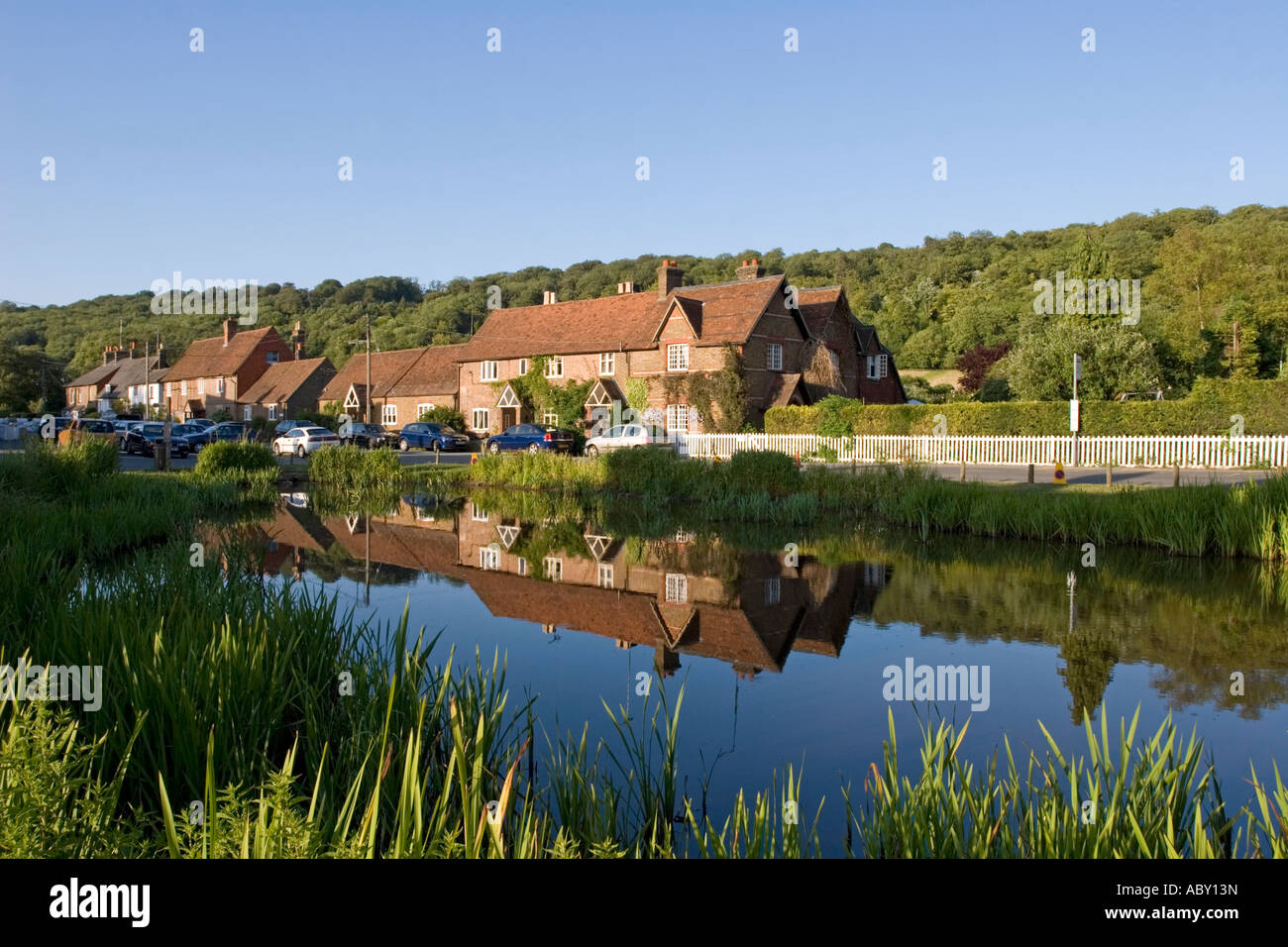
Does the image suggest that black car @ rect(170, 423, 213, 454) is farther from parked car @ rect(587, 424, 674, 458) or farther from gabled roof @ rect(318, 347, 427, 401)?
parked car @ rect(587, 424, 674, 458)

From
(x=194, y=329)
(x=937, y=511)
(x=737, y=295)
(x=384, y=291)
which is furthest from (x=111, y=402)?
(x=937, y=511)

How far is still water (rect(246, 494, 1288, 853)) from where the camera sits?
7.34 metres

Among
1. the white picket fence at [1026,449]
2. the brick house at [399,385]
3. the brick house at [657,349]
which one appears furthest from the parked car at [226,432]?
the white picket fence at [1026,449]

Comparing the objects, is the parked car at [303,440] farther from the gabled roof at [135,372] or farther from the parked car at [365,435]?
the gabled roof at [135,372]

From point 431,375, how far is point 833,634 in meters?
54.3

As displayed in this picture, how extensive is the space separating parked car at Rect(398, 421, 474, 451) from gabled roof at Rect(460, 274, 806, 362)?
24.2ft

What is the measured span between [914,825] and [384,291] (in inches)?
5307

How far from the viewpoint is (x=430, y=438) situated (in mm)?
49219

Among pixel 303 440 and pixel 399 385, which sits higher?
pixel 399 385

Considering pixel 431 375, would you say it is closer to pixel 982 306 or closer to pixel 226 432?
pixel 226 432

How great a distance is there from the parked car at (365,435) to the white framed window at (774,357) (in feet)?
65.4

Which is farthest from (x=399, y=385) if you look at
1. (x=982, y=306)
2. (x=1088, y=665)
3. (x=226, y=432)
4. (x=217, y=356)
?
(x=1088, y=665)

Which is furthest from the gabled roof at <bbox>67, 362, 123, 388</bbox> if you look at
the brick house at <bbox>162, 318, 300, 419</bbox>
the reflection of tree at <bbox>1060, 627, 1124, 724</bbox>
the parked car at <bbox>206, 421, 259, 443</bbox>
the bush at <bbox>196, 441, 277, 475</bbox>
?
the reflection of tree at <bbox>1060, 627, 1124, 724</bbox>

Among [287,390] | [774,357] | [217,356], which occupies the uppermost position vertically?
[217,356]
